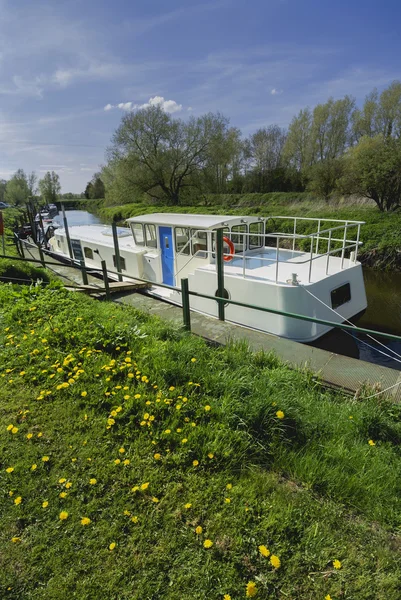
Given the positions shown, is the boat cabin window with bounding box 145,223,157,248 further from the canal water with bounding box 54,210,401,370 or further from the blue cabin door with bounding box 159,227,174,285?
the canal water with bounding box 54,210,401,370

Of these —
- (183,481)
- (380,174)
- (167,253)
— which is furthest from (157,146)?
(183,481)

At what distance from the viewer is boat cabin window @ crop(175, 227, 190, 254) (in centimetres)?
882

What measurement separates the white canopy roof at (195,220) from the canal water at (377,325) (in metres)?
3.58

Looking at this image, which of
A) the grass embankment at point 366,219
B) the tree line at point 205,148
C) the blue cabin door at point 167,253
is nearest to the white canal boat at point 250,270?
the blue cabin door at point 167,253

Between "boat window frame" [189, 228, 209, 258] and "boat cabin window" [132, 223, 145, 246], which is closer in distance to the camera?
"boat window frame" [189, 228, 209, 258]

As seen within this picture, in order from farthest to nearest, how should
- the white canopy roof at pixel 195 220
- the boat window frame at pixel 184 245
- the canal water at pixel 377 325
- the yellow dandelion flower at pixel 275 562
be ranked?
the boat window frame at pixel 184 245, the white canopy roof at pixel 195 220, the canal water at pixel 377 325, the yellow dandelion flower at pixel 275 562

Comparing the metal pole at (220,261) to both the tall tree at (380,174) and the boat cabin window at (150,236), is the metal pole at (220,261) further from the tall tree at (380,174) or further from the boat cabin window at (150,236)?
the tall tree at (380,174)

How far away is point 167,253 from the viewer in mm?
9344

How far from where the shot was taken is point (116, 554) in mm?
1981

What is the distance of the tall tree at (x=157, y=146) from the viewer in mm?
34375

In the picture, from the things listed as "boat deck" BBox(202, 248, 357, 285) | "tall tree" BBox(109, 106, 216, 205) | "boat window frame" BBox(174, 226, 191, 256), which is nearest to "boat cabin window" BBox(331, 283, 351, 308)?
"boat deck" BBox(202, 248, 357, 285)

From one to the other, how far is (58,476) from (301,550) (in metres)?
1.79

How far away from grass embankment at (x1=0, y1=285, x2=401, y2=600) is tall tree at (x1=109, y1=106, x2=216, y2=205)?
114 feet

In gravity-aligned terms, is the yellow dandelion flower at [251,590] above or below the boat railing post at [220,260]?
below
